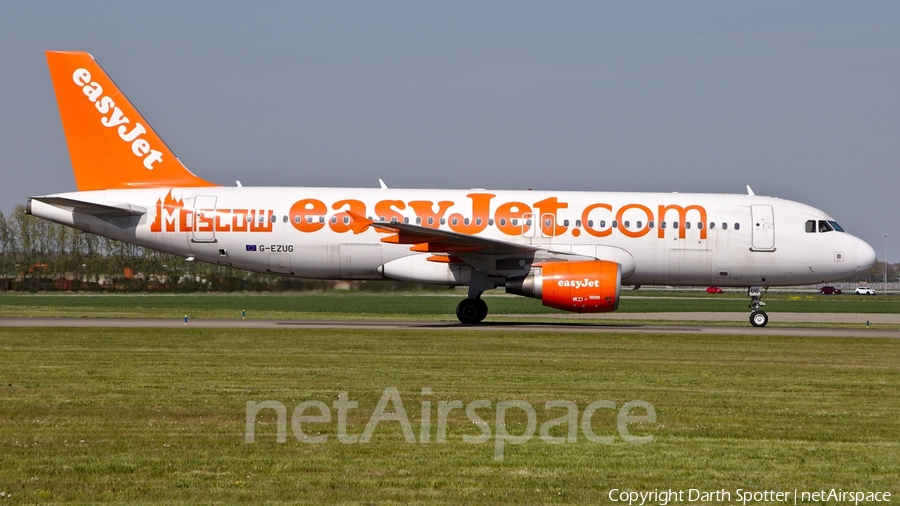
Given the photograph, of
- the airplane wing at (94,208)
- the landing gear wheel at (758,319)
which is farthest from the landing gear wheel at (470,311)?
the airplane wing at (94,208)

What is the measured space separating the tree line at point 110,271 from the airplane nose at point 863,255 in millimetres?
1567

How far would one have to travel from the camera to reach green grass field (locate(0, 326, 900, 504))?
25.3ft

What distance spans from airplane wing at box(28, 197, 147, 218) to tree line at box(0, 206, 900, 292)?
3.35 metres

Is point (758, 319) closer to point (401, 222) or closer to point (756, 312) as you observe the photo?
point (756, 312)

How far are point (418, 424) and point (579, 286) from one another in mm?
15145

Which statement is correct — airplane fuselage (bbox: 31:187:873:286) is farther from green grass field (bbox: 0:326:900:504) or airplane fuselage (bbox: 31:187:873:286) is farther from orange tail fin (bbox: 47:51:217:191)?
green grass field (bbox: 0:326:900:504)

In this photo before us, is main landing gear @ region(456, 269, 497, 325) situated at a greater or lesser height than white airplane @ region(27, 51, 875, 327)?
lesser

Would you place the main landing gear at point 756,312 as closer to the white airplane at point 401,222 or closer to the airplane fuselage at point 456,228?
the white airplane at point 401,222

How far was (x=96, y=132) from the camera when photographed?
28.0m

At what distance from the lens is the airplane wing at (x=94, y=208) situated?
2653 centimetres

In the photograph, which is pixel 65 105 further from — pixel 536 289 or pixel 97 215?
pixel 536 289

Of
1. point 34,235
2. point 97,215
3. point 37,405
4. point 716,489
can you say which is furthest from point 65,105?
point 34,235

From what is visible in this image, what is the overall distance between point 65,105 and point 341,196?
27.0 ft

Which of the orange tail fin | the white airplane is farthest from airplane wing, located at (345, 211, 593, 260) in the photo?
the orange tail fin
